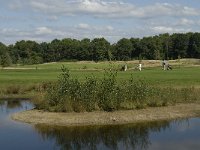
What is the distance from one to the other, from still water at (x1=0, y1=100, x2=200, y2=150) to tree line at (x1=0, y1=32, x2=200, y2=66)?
457 feet

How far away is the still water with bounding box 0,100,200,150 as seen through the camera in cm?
2123

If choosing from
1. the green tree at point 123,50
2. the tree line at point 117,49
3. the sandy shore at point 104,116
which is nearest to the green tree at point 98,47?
the tree line at point 117,49

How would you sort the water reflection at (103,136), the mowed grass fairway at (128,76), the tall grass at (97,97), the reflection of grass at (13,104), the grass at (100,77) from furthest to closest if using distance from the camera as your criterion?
the mowed grass fairway at (128,76)
the grass at (100,77)
the reflection of grass at (13,104)
the tall grass at (97,97)
the water reflection at (103,136)

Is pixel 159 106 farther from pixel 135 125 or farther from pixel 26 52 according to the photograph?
pixel 26 52

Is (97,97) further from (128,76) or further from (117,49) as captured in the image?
(117,49)

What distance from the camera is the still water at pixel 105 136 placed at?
69.7 feet

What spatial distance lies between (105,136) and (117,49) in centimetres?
15904

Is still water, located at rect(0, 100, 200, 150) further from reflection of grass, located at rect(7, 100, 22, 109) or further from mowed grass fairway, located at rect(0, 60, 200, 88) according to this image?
mowed grass fairway, located at rect(0, 60, 200, 88)

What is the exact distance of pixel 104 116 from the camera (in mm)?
28531

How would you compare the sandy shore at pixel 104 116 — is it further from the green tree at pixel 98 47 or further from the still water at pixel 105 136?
the green tree at pixel 98 47

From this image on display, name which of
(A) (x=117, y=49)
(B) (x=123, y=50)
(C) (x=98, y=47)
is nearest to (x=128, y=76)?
(C) (x=98, y=47)

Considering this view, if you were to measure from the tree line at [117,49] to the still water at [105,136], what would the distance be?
457 feet

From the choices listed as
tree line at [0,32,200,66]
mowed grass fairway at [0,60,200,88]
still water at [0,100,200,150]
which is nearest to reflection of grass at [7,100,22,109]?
mowed grass fairway at [0,60,200,88]

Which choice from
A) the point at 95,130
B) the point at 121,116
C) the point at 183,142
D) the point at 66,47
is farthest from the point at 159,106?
the point at 66,47
